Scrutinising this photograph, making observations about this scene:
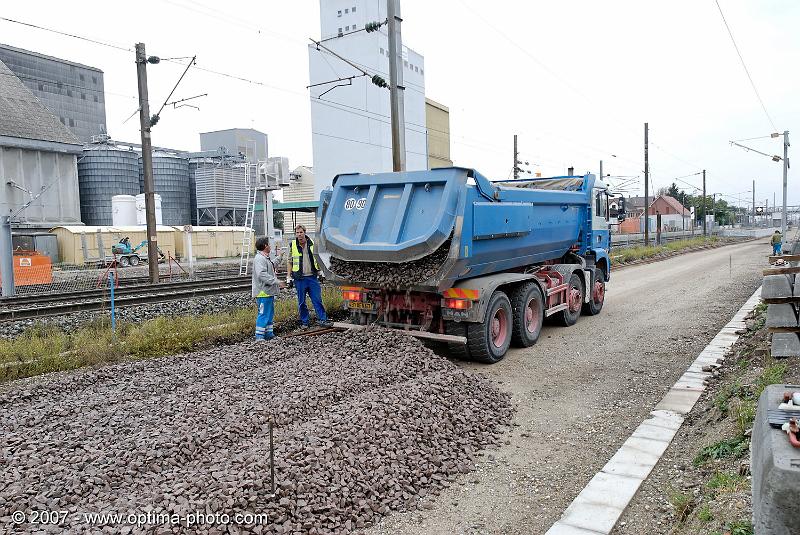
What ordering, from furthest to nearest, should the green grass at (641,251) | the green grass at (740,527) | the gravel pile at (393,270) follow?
the green grass at (641,251)
the gravel pile at (393,270)
the green grass at (740,527)

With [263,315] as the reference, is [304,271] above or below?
above

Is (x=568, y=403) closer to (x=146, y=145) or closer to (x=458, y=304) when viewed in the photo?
(x=458, y=304)

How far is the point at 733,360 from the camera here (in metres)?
7.86

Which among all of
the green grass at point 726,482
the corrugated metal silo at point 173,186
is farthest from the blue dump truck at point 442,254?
the corrugated metal silo at point 173,186

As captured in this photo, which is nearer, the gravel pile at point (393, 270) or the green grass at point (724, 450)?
the green grass at point (724, 450)

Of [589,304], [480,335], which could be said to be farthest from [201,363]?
[589,304]

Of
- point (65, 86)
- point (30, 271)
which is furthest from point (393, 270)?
point (65, 86)

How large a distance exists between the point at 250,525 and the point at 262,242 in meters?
6.12

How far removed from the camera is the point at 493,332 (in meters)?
8.52

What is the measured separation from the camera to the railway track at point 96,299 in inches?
459

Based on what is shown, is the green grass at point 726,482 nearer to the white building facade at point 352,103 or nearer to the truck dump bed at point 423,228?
the truck dump bed at point 423,228

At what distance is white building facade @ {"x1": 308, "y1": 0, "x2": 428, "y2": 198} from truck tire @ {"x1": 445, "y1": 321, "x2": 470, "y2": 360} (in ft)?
134

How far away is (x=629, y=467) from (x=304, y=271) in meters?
6.62

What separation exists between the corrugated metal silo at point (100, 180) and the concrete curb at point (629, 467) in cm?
4860
